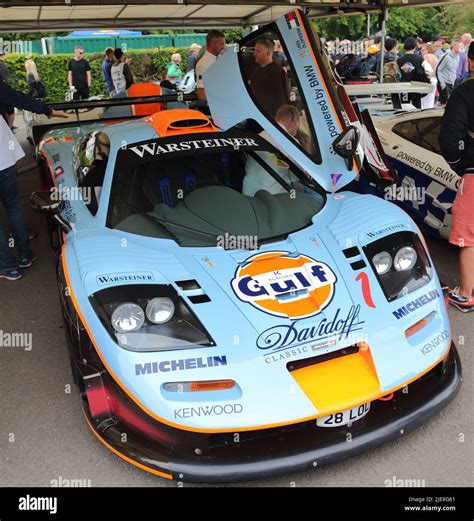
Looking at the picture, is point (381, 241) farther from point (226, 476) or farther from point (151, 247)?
point (226, 476)

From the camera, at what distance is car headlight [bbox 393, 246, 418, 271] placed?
8.74ft

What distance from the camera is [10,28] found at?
9828 millimetres

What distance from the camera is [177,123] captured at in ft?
11.3

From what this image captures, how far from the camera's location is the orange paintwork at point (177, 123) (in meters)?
3.38

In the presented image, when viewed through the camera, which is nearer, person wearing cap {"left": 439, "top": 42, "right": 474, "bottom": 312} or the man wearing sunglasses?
person wearing cap {"left": 439, "top": 42, "right": 474, "bottom": 312}

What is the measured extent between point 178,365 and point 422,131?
3482 millimetres

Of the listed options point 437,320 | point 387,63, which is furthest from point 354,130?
point 387,63

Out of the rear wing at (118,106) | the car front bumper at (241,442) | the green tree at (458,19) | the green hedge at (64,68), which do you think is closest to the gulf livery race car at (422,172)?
the rear wing at (118,106)
